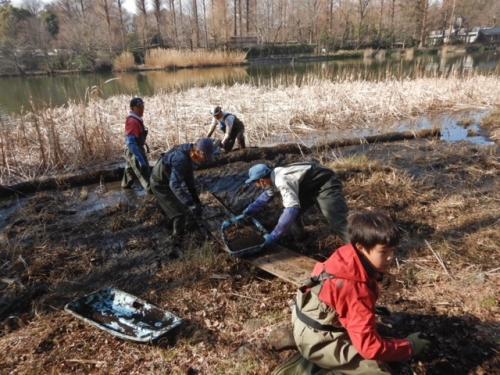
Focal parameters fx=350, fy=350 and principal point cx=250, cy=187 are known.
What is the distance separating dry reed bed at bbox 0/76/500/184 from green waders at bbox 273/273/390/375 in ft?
20.1

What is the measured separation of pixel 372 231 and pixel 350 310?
0.44 metres

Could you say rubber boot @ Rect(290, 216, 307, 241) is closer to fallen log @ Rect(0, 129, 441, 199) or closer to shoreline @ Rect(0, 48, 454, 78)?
fallen log @ Rect(0, 129, 441, 199)

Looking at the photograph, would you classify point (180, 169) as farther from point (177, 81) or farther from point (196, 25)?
point (196, 25)

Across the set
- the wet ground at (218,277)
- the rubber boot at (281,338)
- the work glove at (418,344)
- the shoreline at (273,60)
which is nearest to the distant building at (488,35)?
the shoreline at (273,60)

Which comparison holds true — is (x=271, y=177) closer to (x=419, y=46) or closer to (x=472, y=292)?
(x=472, y=292)

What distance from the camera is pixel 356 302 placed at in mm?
1830

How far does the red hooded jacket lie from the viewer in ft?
6.01

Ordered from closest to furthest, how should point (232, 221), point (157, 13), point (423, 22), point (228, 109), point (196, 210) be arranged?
point (232, 221) < point (196, 210) < point (228, 109) < point (423, 22) < point (157, 13)

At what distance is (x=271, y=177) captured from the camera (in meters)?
3.32

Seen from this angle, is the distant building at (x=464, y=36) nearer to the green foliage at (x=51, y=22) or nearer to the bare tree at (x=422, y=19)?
the bare tree at (x=422, y=19)

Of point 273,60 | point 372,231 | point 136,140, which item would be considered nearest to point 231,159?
point 136,140

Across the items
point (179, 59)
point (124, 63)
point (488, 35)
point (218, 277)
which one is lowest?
point (218, 277)

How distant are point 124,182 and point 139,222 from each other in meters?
1.63

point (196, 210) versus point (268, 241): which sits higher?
point (268, 241)
